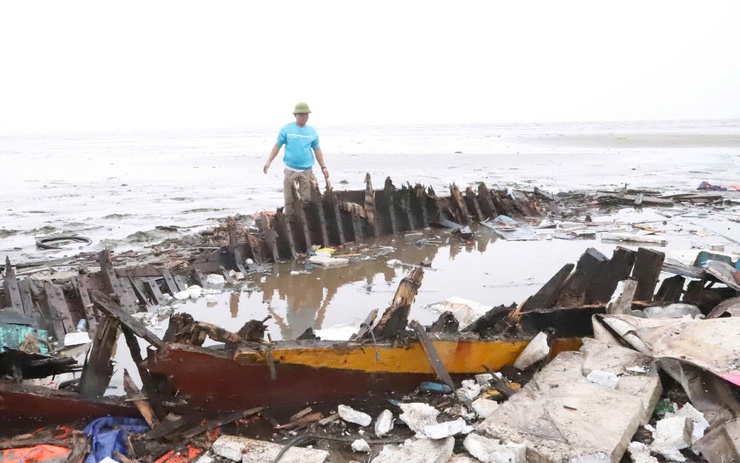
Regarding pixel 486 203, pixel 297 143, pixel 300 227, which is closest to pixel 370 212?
pixel 300 227

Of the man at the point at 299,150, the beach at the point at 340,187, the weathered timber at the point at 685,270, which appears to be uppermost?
the man at the point at 299,150

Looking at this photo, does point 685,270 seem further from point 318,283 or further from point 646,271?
point 318,283

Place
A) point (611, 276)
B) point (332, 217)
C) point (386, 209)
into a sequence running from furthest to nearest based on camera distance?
point (386, 209) → point (332, 217) → point (611, 276)

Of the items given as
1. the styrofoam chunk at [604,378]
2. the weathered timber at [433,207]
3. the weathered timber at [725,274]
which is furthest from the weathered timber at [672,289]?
the weathered timber at [433,207]

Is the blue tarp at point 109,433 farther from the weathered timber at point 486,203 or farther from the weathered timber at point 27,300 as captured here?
the weathered timber at point 486,203

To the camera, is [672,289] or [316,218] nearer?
[672,289]

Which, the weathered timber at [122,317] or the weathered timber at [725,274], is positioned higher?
the weathered timber at [122,317]

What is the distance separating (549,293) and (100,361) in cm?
371

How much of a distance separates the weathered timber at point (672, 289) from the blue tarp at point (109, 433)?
4.95 metres

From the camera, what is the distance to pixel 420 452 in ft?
11.5

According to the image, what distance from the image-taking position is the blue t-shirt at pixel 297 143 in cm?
1023

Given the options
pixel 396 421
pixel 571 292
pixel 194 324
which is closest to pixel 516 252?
pixel 571 292

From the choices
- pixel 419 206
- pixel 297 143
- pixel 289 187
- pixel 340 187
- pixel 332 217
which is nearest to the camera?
pixel 297 143

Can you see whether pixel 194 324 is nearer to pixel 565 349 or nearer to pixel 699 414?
pixel 565 349
